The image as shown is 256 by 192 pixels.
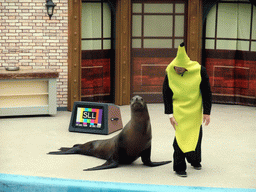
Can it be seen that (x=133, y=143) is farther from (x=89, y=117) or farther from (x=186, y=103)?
(x=89, y=117)

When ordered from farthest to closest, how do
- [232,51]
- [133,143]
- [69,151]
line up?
[232,51] → [69,151] → [133,143]

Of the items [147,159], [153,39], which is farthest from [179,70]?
[153,39]

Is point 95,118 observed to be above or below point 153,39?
below

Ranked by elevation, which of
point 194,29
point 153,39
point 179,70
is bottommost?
point 179,70

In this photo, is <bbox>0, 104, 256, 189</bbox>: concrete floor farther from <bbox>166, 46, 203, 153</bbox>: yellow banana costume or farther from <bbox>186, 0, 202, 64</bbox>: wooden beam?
<bbox>186, 0, 202, 64</bbox>: wooden beam

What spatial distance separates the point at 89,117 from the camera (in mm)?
9016

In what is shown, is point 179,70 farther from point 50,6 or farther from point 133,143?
point 50,6

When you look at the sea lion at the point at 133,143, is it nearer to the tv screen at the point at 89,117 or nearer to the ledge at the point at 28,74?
the tv screen at the point at 89,117

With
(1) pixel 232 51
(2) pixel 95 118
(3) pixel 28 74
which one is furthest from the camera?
(1) pixel 232 51

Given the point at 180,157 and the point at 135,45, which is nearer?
the point at 180,157

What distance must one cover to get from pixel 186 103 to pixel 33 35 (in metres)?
5.35

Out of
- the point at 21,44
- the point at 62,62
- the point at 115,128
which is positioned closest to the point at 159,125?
the point at 115,128

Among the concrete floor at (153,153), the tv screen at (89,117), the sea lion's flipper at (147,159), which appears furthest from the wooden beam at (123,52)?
the sea lion's flipper at (147,159)

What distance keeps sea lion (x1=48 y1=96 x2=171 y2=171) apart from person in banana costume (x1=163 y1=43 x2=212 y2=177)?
1.17 ft
